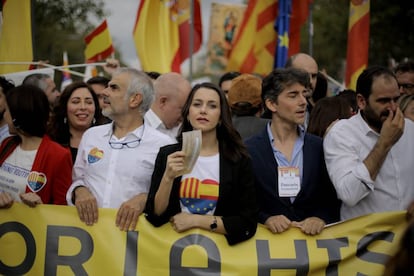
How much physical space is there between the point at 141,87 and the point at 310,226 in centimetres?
153

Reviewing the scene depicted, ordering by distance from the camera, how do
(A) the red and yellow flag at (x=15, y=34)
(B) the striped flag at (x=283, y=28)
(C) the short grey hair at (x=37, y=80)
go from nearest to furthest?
(C) the short grey hair at (x=37, y=80) < (A) the red and yellow flag at (x=15, y=34) < (B) the striped flag at (x=283, y=28)

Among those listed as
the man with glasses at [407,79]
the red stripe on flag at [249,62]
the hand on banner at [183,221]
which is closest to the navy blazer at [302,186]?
the hand on banner at [183,221]

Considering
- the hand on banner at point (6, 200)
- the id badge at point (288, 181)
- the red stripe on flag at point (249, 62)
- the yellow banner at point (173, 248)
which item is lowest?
the yellow banner at point (173, 248)

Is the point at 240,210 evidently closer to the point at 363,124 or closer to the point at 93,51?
the point at 363,124

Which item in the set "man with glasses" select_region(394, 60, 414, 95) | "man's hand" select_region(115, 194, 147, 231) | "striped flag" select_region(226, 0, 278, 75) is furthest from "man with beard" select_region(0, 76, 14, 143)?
"striped flag" select_region(226, 0, 278, 75)

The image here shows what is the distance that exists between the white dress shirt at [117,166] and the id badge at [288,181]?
0.81 m

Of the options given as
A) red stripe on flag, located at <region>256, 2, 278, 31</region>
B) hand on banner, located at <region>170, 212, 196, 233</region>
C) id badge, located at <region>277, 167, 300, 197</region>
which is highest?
red stripe on flag, located at <region>256, 2, 278, 31</region>

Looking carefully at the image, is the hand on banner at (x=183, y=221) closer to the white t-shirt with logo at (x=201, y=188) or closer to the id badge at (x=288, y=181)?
the white t-shirt with logo at (x=201, y=188)

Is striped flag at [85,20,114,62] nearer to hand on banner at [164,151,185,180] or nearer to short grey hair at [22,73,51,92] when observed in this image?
short grey hair at [22,73,51,92]

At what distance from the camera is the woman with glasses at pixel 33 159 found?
202 inches

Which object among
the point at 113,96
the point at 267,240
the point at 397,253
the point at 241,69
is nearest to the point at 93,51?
the point at 241,69

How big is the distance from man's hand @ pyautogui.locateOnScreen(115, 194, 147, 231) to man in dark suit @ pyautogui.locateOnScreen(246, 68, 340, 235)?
0.78 meters

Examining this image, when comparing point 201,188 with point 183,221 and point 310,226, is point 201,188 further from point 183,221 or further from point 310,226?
point 310,226

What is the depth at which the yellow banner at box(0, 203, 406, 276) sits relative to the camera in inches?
192
